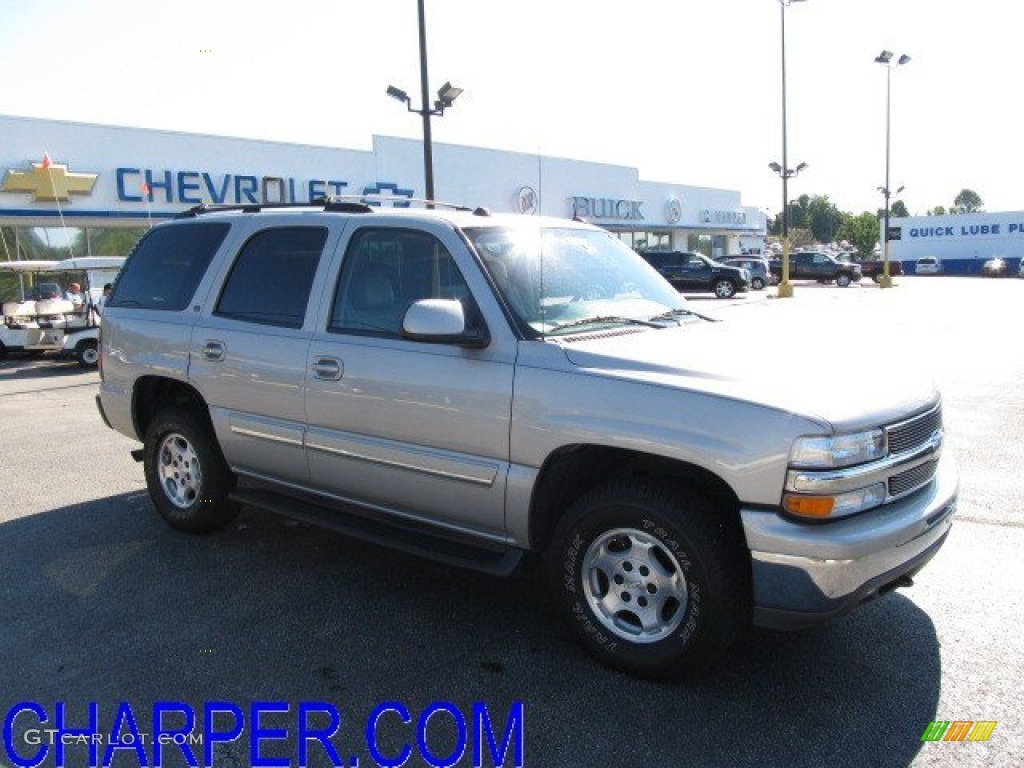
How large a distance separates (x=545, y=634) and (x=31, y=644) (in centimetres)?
234

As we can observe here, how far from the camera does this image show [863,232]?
10988 centimetres

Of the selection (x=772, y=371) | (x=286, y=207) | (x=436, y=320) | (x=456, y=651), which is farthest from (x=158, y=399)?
(x=772, y=371)

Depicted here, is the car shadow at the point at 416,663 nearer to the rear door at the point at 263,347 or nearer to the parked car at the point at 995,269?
the rear door at the point at 263,347

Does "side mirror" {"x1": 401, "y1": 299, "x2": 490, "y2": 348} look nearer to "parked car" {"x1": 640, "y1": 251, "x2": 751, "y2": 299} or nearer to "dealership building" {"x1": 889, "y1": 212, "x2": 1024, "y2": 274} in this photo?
"parked car" {"x1": 640, "y1": 251, "x2": 751, "y2": 299}

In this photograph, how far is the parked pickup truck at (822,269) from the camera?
43.9 meters

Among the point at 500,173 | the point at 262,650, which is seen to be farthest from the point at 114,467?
the point at 500,173

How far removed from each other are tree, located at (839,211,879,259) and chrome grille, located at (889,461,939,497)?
340 feet

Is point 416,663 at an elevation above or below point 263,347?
below

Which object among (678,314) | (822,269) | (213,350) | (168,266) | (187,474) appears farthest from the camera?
(822,269)

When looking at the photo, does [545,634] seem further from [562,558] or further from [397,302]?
[397,302]

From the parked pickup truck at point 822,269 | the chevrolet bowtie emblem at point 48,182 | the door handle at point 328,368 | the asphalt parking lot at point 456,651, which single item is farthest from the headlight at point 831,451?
the parked pickup truck at point 822,269

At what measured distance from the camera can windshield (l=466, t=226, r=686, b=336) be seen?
12.6 feet

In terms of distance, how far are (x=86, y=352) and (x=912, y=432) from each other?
14751mm

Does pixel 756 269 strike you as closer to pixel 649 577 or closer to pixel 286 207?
pixel 286 207
